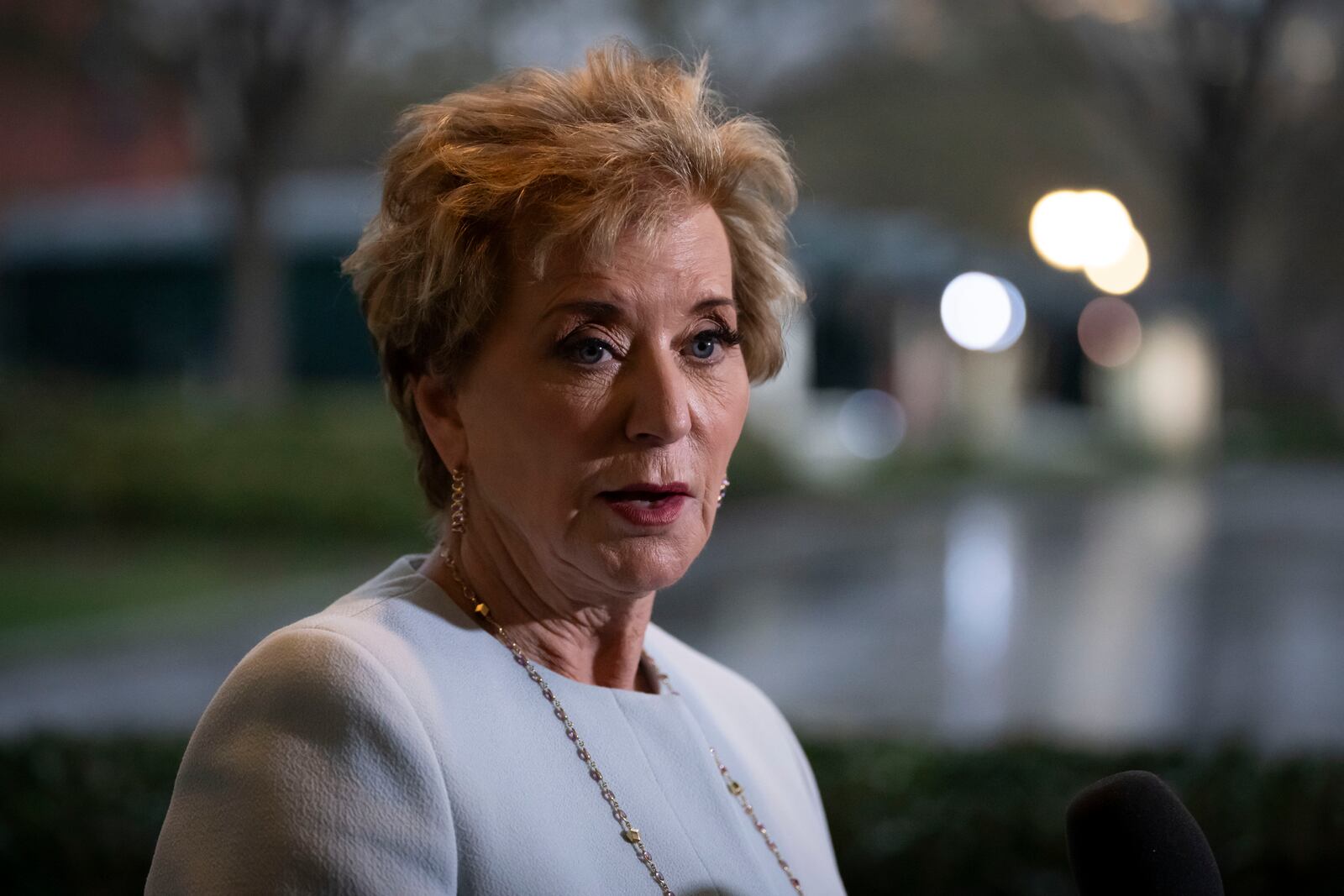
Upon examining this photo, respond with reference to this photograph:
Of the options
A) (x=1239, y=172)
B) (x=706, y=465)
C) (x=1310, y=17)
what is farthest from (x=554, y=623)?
(x=1239, y=172)

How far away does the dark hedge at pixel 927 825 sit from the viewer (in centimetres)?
295

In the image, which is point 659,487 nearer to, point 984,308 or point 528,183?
point 528,183

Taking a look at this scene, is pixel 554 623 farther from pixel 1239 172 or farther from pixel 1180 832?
pixel 1239 172

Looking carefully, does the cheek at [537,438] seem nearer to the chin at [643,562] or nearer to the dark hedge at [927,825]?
the chin at [643,562]

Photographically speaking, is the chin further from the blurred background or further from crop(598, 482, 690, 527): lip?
the blurred background

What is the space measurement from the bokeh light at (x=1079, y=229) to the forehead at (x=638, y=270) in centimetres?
260

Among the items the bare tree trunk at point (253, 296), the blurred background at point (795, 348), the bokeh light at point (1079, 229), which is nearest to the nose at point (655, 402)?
the bokeh light at point (1079, 229)

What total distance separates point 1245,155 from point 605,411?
982 centimetres

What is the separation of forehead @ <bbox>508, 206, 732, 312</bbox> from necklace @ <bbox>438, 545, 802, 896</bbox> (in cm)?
34

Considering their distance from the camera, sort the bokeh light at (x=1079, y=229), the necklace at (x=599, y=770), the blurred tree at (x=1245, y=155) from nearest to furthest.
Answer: the necklace at (x=599, y=770)
the bokeh light at (x=1079, y=229)
the blurred tree at (x=1245, y=155)

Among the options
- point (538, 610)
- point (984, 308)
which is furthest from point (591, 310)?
point (984, 308)

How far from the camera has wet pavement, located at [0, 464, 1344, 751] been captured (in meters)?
6.66

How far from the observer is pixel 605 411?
1449 millimetres

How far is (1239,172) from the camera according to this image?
33.2ft
